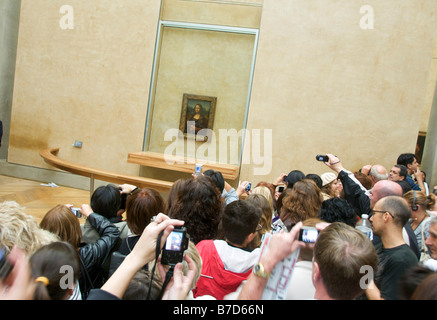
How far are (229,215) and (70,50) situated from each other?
29.1ft

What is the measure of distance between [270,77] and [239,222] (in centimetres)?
665

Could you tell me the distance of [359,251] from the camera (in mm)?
1571

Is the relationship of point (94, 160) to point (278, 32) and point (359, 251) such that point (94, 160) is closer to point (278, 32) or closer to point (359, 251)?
point (278, 32)

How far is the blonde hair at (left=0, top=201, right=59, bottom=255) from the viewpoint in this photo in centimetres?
189

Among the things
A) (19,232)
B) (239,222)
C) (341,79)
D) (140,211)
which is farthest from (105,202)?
(341,79)

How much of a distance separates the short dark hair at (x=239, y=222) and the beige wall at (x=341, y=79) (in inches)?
243

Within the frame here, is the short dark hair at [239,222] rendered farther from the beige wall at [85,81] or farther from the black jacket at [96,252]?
the beige wall at [85,81]

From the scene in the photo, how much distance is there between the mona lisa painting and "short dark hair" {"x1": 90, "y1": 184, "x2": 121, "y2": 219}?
245 inches

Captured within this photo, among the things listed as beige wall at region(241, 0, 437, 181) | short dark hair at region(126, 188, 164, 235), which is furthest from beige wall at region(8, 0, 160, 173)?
short dark hair at region(126, 188, 164, 235)

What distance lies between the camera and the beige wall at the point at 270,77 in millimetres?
7988

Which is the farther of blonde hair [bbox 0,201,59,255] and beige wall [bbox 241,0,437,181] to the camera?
beige wall [bbox 241,0,437,181]

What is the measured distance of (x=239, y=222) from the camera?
→ 2.38 m

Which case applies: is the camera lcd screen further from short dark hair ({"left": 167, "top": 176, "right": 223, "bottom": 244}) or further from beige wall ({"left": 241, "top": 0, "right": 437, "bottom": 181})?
beige wall ({"left": 241, "top": 0, "right": 437, "bottom": 181})

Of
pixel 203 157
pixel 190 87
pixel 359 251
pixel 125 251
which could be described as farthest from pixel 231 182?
pixel 359 251
